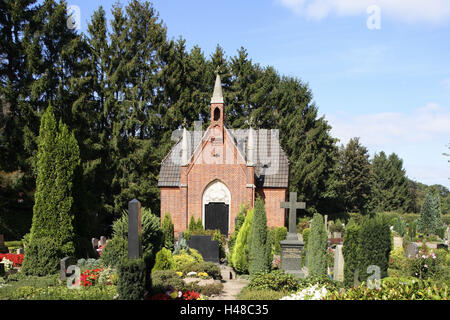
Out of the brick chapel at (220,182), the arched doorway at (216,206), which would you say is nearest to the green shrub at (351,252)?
the brick chapel at (220,182)

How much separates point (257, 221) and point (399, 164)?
170 feet

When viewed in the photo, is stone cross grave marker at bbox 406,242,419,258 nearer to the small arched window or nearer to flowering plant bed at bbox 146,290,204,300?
flowering plant bed at bbox 146,290,204,300

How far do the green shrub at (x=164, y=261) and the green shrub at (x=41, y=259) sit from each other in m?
3.48

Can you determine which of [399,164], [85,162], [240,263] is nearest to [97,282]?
[240,263]

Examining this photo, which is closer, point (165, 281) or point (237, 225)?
point (165, 281)

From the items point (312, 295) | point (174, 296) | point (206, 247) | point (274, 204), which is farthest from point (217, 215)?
point (312, 295)

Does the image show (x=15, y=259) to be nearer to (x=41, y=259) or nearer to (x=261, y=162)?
(x=41, y=259)

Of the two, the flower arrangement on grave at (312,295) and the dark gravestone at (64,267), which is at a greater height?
the flower arrangement on grave at (312,295)

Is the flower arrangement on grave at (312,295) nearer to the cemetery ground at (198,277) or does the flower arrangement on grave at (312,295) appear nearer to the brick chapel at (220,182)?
the cemetery ground at (198,277)

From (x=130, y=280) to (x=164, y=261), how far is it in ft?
16.3

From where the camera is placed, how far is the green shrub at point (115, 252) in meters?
13.0

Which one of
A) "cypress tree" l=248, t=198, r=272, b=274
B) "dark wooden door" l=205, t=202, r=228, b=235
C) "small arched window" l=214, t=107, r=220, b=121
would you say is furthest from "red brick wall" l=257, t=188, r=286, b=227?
"cypress tree" l=248, t=198, r=272, b=274

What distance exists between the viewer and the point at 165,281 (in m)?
11.4

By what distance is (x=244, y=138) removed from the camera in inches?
1141
